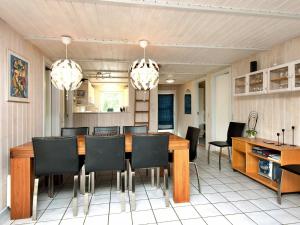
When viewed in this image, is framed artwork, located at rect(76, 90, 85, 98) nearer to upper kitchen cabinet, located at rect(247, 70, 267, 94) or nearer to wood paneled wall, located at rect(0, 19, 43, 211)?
wood paneled wall, located at rect(0, 19, 43, 211)

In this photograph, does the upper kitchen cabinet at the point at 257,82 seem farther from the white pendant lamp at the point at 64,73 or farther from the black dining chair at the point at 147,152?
the white pendant lamp at the point at 64,73

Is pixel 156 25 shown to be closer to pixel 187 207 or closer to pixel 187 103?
pixel 187 207

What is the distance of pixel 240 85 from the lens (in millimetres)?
3723

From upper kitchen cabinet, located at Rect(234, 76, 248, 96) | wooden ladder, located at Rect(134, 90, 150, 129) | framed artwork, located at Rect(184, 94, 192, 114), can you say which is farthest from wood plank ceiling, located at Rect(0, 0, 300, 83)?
framed artwork, located at Rect(184, 94, 192, 114)

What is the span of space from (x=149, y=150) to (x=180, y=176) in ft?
1.83

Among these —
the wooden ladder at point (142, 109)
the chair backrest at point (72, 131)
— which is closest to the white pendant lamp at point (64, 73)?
the chair backrest at point (72, 131)

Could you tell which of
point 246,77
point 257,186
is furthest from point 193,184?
point 246,77

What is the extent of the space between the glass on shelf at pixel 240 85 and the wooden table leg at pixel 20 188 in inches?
144

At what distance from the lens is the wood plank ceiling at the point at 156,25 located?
1862mm

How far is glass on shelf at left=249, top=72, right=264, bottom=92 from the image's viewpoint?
10.5ft

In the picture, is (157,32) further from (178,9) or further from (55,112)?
(55,112)

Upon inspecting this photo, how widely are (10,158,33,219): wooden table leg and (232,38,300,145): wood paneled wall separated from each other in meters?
3.56

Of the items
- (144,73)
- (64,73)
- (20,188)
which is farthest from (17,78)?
(144,73)

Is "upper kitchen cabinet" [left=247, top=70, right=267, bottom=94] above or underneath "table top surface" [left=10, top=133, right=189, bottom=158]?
above
